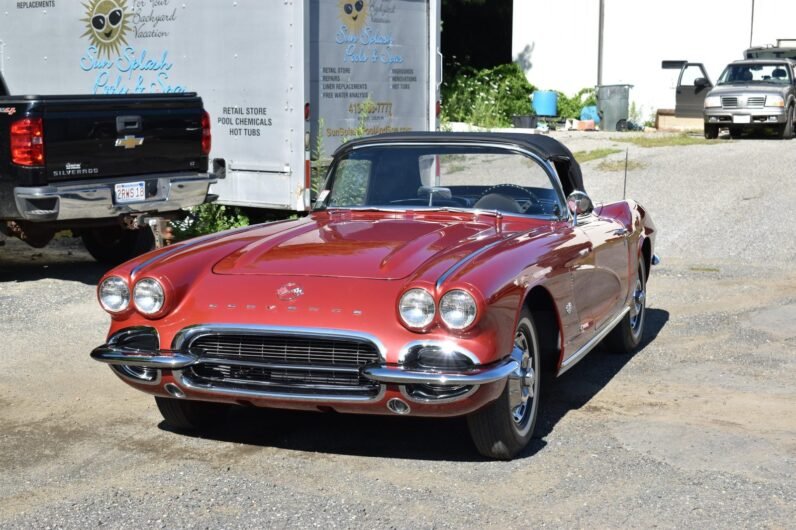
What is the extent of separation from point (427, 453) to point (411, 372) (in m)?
0.75

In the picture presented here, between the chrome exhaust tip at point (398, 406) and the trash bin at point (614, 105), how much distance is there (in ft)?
78.9

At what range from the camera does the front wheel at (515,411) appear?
5.34m

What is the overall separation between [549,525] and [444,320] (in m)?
0.97

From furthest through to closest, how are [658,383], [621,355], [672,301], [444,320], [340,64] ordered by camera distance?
[340,64], [672,301], [621,355], [658,383], [444,320]

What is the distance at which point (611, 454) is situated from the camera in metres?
5.57

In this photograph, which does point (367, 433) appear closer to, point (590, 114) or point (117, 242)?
point (117, 242)

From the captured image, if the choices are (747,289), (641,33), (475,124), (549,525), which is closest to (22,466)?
(549,525)

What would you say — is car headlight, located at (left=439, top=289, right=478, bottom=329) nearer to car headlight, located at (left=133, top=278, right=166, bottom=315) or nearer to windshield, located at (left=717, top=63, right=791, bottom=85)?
car headlight, located at (left=133, top=278, right=166, bottom=315)

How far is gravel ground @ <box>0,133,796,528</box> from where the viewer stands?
482 centimetres

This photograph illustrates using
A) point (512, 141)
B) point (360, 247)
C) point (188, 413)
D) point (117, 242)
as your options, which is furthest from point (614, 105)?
point (188, 413)

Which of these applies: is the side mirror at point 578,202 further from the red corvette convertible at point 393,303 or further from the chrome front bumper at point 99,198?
the chrome front bumper at point 99,198

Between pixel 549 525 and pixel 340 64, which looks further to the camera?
pixel 340 64

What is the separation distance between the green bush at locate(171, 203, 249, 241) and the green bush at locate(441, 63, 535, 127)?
647 inches

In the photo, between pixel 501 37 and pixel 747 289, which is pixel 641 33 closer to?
pixel 501 37
